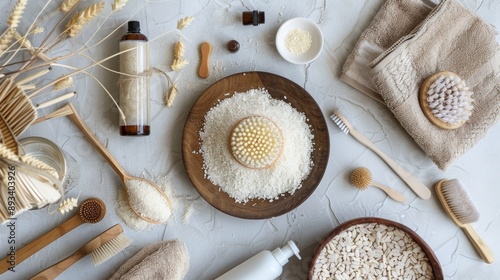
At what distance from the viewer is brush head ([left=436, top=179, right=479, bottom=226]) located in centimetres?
110

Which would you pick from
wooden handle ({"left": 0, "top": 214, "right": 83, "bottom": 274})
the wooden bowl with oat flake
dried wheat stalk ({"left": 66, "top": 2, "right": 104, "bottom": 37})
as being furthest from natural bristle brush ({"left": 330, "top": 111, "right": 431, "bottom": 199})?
wooden handle ({"left": 0, "top": 214, "right": 83, "bottom": 274})

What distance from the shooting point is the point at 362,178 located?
110cm

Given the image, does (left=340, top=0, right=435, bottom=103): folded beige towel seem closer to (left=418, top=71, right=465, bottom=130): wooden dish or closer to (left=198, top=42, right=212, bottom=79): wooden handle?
(left=418, top=71, right=465, bottom=130): wooden dish

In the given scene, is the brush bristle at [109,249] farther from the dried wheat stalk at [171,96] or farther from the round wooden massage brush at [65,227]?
the dried wheat stalk at [171,96]

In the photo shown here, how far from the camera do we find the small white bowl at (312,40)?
1.10 meters

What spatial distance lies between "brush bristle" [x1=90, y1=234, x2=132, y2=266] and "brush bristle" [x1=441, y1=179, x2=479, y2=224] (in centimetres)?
73

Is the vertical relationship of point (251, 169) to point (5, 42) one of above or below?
below

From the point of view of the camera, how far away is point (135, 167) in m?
1.13

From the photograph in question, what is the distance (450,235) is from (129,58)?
0.83m

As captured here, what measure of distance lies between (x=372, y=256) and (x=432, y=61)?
449mm

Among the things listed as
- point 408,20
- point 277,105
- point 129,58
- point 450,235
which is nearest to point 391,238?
point 450,235

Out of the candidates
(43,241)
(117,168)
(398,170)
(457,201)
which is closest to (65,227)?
(43,241)

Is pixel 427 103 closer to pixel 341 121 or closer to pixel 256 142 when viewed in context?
pixel 341 121

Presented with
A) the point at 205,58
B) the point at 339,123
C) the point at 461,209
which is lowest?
the point at 461,209
